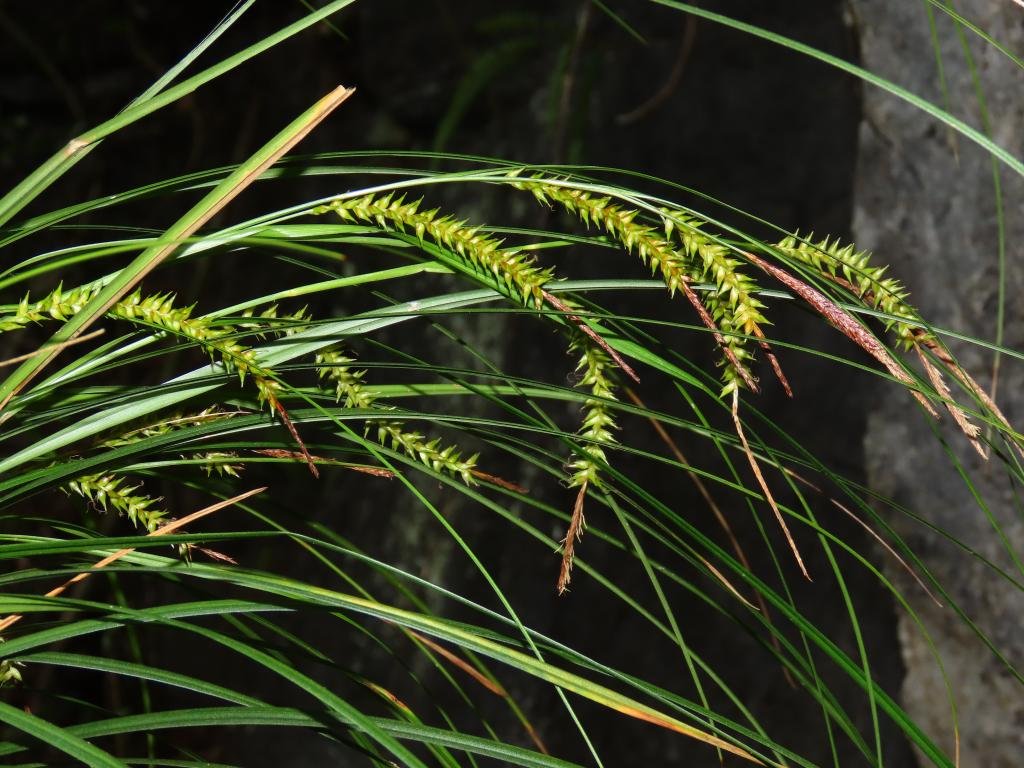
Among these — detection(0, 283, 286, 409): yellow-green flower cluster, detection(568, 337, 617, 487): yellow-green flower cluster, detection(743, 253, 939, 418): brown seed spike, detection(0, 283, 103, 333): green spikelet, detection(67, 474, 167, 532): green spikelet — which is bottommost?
detection(67, 474, 167, 532): green spikelet

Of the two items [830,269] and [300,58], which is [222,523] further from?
[830,269]

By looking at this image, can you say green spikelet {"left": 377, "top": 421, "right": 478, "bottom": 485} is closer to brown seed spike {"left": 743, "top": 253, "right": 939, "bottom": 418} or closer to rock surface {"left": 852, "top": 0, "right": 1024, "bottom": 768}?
brown seed spike {"left": 743, "top": 253, "right": 939, "bottom": 418}

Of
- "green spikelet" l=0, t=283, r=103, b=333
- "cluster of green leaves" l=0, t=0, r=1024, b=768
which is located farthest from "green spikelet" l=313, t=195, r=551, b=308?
"green spikelet" l=0, t=283, r=103, b=333

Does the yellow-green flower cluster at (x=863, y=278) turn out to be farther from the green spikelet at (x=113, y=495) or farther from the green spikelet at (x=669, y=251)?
the green spikelet at (x=113, y=495)

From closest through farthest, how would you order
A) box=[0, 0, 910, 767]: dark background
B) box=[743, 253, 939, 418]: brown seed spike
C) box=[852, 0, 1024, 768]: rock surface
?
box=[743, 253, 939, 418]: brown seed spike, box=[852, 0, 1024, 768]: rock surface, box=[0, 0, 910, 767]: dark background

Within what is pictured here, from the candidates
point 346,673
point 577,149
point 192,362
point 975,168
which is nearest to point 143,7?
point 192,362

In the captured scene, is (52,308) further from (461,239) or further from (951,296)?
(951,296)

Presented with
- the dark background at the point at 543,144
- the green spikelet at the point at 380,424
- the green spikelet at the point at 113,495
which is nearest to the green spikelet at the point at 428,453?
the green spikelet at the point at 380,424
